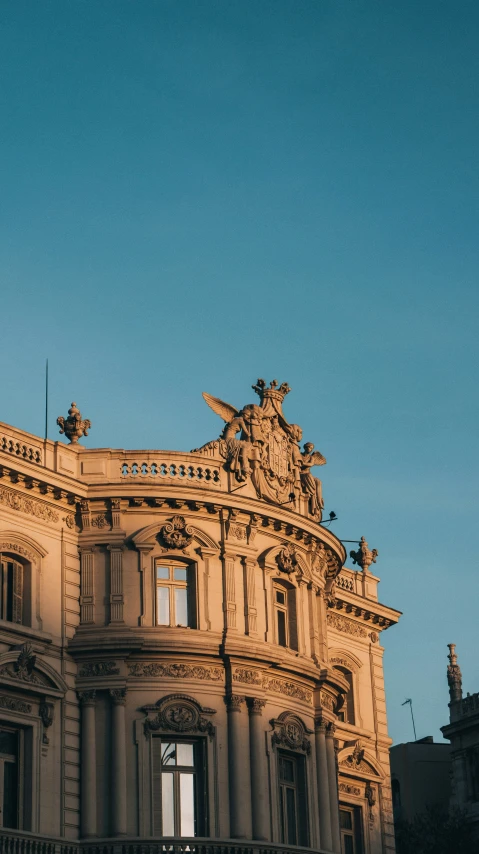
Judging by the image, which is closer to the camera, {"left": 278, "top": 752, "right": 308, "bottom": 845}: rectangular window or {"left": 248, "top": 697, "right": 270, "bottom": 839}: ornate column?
{"left": 248, "top": 697, "right": 270, "bottom": 839}: ornate column

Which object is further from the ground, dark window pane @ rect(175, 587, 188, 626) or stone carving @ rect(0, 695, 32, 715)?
dark window pane @ rect(175, 587, 188, 626)

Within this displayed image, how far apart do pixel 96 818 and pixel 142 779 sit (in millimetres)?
1504

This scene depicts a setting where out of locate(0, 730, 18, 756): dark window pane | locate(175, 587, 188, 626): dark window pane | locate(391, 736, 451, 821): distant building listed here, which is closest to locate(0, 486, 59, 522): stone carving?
locate(175, 587, 188, 626): dark window pane

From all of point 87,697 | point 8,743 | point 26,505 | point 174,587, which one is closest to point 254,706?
point 174,587

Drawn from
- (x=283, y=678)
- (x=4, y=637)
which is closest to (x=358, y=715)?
(x=283, y=678)

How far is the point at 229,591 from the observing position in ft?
140

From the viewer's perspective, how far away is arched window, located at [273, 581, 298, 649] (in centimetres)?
4431

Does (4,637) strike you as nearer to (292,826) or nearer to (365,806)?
(292,826)

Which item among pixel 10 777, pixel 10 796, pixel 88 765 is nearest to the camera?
pixel 10 796

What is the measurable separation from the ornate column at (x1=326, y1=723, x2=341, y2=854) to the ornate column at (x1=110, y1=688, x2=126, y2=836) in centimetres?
711

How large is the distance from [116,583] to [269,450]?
671 cm

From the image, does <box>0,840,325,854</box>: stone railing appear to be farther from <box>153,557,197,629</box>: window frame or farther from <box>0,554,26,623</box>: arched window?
<box>153,557,197,629</box>: window frame

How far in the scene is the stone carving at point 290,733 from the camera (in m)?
42.4

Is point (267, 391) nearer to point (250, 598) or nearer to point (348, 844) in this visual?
point (250, 598)
